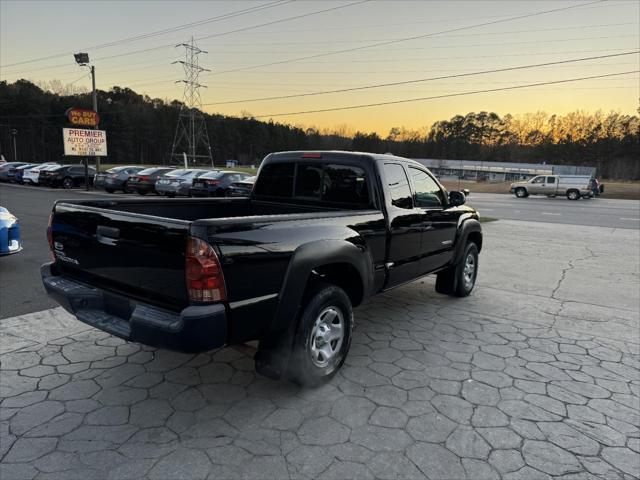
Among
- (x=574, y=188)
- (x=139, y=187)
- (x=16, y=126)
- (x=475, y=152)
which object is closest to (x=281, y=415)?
(x=139, y=187)

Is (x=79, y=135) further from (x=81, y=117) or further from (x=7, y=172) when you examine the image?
(x=7, y=172)

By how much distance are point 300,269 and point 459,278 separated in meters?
3.50

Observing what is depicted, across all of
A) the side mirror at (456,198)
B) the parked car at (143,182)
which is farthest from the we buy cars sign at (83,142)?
the side mirror at (456,198)

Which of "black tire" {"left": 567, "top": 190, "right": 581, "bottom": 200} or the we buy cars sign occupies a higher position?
the we buy cars sign

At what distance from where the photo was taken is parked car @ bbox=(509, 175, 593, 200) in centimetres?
3322

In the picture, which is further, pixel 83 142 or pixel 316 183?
pixel 83 142

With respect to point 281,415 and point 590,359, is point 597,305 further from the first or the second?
point 281,415

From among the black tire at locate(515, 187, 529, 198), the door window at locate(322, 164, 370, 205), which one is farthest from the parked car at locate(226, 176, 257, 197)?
the black tire at locate(515, 187, 529, 198)

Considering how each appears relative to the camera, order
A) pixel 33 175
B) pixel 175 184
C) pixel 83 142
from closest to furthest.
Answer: pixel 175 184
pixel 83 142
pixel 33 175

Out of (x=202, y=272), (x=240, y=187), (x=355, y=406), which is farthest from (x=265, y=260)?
(x=240, y=187)

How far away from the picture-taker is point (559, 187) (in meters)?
34.0

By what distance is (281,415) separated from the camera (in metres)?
2.99

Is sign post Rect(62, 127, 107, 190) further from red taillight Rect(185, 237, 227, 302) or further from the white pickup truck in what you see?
the white pickup truck

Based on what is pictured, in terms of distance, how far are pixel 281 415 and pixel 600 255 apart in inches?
375
